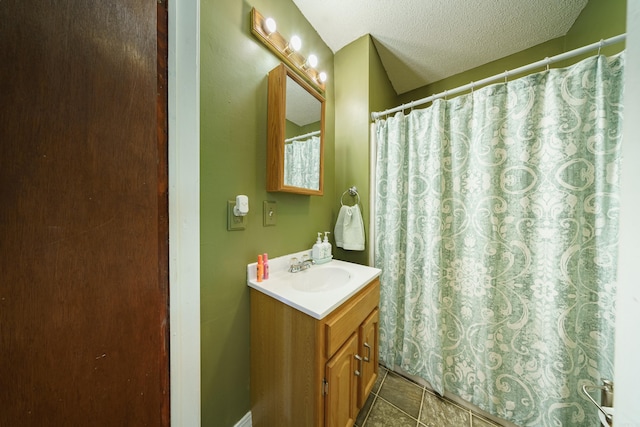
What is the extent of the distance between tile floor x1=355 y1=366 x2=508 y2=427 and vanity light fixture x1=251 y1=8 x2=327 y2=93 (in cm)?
203

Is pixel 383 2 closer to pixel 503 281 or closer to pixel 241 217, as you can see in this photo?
pixel 241 217

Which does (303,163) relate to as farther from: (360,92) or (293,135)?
(360,92)

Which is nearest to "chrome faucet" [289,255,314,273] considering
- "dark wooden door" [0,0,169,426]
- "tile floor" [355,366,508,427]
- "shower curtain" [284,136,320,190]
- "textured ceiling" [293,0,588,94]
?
"shower curtain" [284,136,320,190]

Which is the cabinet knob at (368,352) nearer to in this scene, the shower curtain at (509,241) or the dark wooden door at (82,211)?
the shower curtain at (509,241)

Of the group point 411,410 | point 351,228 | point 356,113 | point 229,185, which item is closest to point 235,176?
point 229,185

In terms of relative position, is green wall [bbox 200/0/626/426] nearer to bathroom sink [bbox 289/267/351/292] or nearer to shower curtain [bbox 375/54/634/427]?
bathroom sink [bbox 289/267/351/292]

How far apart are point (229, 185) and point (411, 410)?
1.58 metres

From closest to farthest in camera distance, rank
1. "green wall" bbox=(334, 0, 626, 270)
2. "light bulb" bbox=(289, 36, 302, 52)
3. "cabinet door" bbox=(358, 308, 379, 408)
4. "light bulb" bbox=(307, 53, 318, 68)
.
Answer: "cabinet door" bbox=(358, 308, 379, 408) < "light bulb" bbox=(289, 36, 302, 52) < "light bulb" bbox=(307, 53, 318, 68) < "green wall" bbox=(334, 0, 626, 270)

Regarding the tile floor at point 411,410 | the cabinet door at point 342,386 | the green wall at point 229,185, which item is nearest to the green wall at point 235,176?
the green wall at point 229,185

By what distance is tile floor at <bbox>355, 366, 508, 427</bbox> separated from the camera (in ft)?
3.37

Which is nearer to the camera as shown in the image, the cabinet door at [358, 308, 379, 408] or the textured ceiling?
the cabinet door at [358, 308, 379, 408]

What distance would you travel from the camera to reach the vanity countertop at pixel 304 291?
2.40 feet

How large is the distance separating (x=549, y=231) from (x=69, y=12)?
1739 millimetres

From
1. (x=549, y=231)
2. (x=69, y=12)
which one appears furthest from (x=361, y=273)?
(x=69, y=12)
